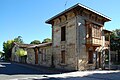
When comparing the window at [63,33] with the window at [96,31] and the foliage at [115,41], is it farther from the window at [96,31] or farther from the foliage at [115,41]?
the foliage at [115,41]

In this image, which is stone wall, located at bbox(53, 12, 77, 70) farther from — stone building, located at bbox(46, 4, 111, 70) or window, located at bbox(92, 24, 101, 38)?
window, located at bbox(92, 24, 101, 38)

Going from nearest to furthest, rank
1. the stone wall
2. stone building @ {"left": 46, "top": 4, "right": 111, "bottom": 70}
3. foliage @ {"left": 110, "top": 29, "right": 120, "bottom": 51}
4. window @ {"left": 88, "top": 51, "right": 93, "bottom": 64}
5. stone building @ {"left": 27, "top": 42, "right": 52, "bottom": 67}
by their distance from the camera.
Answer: stone building @ {"left": 46, "top": 4, "right": 111, "bottom": 70}
the stone wall
window @ {"left": 88, "top": 51, "right": 93, "bottom": 64}
stone building @ {"left": 27, "top": 42, "right": 52, "bottom": 67}
foliage @ {"left": 110, "top": 29, "right": 120, "bottom": 51}

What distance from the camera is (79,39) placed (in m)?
23.1

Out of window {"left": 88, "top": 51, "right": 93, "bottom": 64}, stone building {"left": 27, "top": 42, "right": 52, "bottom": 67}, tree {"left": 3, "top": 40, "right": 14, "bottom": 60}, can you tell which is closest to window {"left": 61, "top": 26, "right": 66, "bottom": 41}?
window {"left": 88, "top": 51, "right": 93, "bottom": 64}

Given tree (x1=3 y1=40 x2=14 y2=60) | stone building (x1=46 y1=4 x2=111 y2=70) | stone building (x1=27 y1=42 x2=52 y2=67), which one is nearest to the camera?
stone building (x1=46 y1=4 x2=111 y2=70)

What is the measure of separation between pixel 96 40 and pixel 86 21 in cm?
251

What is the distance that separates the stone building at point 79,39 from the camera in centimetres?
2309

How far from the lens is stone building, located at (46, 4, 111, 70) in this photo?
2309 centimetres

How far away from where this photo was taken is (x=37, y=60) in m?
34.5

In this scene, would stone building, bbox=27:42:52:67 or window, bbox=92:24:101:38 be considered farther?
stone building, bbox=27:42:52:67

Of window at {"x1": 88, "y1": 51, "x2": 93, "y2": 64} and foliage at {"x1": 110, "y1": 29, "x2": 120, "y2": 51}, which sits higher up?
foliage at {"x1": 110, "y1": 29, "x2": 120, "y2": 51}

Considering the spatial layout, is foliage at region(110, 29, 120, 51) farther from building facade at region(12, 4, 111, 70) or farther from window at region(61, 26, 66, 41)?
window at region(61, 26, 66, 41)

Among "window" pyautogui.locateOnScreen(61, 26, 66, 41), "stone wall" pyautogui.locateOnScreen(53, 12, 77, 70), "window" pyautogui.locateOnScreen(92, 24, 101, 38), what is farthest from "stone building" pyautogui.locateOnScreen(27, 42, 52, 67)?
"window" pyautogui.locateOnScreen(92, 24, 101, 38)

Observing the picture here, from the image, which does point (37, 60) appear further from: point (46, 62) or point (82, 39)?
point (82, 39)
